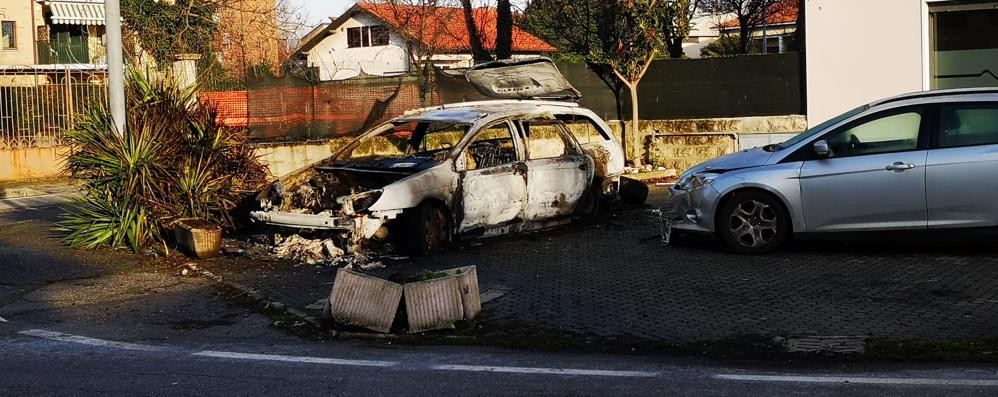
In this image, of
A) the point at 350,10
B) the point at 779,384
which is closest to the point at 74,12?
the point at 350,10

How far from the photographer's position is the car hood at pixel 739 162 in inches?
428

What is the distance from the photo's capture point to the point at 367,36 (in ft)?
176

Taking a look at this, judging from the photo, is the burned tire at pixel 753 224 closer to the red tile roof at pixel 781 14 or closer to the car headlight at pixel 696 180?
the car headlight at pixel 696 180

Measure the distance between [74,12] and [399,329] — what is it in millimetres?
40565

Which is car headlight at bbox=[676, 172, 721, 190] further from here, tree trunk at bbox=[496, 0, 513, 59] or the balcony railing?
the balcony railing

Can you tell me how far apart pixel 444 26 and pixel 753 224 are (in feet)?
96.9

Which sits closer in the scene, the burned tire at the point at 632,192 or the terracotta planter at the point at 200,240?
the terracotta planter at the point at 200,240

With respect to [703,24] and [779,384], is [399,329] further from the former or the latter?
[703,24]

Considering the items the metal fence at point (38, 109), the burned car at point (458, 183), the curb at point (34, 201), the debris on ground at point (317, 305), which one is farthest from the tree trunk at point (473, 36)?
the debris on ground at point (317, 305)

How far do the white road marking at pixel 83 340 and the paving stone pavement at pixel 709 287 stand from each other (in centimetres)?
165

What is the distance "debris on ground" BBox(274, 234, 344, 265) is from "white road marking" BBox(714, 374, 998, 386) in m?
5.53

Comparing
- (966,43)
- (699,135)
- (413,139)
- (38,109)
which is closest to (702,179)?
A: (413,139)

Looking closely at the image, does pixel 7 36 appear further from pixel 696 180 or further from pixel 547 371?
pixel 547 371

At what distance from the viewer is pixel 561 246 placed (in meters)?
12.0
